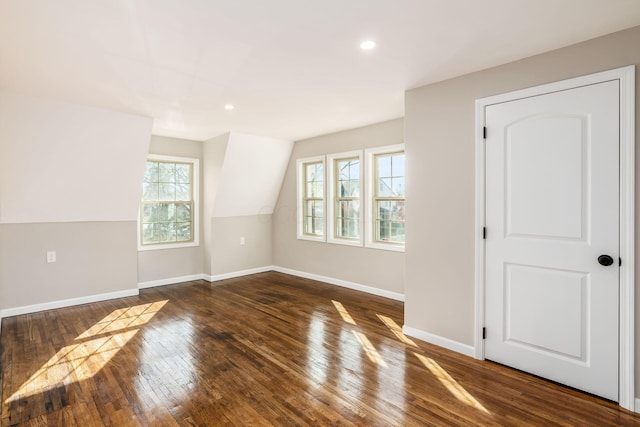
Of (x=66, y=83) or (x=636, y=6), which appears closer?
(x=636, y=6)

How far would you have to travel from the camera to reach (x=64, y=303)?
4.36 m

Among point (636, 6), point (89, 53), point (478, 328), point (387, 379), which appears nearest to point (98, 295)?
point (89, 53)

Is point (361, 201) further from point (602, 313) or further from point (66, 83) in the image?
point (66, 83)

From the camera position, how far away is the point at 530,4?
1933 millimetres

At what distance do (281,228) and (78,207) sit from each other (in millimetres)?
3133

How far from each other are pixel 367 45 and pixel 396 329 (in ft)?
8.74

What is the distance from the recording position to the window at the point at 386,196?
4.64m

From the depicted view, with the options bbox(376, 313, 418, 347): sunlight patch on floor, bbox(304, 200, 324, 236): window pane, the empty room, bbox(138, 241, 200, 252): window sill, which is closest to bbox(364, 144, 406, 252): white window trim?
the empty room

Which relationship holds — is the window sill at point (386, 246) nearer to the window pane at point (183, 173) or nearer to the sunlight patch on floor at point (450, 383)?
the sunlight patch on floor at point (450, 383)

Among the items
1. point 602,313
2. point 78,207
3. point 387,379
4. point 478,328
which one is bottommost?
point 387,379

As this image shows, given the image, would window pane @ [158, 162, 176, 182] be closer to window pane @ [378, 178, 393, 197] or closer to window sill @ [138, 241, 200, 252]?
window sill @ [138, 241, 200, 252]

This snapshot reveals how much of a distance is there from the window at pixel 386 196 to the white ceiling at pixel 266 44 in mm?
1172

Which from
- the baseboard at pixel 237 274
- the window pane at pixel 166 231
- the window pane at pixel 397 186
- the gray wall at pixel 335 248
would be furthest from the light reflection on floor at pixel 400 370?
the window pane at pixel 166 231

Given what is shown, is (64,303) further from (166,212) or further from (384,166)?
(384,166)
